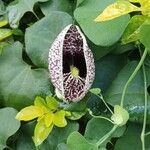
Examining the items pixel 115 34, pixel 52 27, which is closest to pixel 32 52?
pixel 52 27

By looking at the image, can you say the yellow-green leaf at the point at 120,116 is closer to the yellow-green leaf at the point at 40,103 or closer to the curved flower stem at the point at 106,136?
the curved flower stem at the point at 106,136

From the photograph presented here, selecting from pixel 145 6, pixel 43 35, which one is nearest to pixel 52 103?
pixel 43 35

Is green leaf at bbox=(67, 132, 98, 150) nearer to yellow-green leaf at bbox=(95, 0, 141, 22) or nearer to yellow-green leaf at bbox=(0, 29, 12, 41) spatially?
yellow-green leaf at bbox=(95, 0, 141, 22)

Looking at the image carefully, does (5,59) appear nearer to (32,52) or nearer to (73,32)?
(32,52)

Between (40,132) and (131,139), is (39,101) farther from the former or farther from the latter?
(131,139)

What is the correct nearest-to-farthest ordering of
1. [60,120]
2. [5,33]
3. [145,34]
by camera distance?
[145,34] < [60,120] < [5,33]

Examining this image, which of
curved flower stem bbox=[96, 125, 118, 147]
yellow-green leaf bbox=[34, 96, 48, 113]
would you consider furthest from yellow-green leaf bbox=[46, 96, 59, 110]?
curved flower stem bbox=[96, 125, 118, 147]

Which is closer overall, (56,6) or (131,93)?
(131,93)
